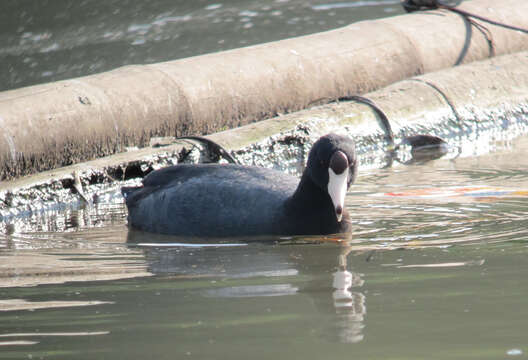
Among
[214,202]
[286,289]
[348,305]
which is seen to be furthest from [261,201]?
[348,305]

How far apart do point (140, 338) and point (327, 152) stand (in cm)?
228

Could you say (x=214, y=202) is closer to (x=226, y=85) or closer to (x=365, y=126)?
(x=226, y=85)

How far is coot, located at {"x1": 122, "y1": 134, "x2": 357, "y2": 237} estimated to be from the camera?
5.28m

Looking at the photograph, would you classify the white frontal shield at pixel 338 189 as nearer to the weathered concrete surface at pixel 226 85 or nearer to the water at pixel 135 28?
the weathered concrete surface at pixel 226 85

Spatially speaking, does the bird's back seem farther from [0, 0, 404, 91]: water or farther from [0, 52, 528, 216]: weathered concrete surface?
[0, 0, 404, 91]: water

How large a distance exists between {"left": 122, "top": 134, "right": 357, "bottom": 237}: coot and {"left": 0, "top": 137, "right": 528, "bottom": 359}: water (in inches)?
4.6

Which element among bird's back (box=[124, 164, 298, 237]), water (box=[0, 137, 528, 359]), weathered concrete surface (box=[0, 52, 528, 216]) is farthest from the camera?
weathered concrete surface (box=[0, 52, 528, 216])

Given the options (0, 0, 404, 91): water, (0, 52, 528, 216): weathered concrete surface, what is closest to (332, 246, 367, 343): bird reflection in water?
(0, 52, 528, 216): weathered concrete surface

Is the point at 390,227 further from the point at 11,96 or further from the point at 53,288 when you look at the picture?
the point at 11,96

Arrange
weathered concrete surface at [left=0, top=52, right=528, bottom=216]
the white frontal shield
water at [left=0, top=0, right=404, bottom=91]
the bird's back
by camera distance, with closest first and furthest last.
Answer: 1. the white frontal shield
2. the bird's back
3. weathered concrete surface at [left=0, top=52, right=528, bottom=216]
4. water at [left=0, top=0, right=404, bottom=91]

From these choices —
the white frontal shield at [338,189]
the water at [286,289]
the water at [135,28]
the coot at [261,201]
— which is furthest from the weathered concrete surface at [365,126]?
the water at [135,28]

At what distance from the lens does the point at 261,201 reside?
18.2ft

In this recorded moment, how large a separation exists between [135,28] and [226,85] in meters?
6.27

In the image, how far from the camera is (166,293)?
3945 mm
